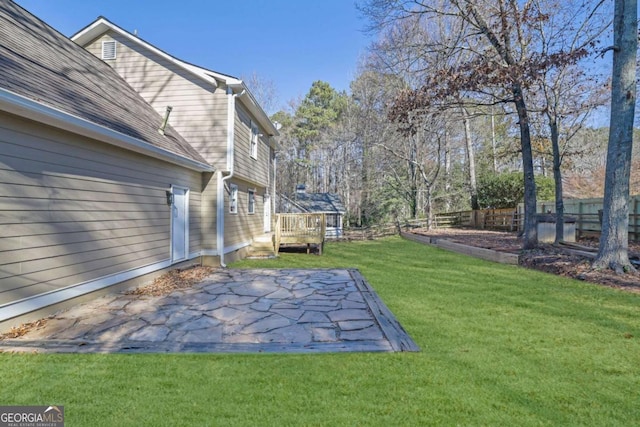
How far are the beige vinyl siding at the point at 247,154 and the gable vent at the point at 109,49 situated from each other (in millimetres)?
3585

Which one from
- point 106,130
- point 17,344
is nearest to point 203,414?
point 17,344

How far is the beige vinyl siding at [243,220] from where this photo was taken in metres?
9.00

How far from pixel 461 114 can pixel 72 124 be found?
19501 millimetres

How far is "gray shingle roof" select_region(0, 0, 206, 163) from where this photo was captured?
4.27m

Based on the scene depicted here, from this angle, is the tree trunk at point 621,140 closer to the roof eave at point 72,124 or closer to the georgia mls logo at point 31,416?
the georgia mls logo at point 31,416

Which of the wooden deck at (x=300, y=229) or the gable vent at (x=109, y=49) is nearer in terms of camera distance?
the gable vent at (x=109, y=49)

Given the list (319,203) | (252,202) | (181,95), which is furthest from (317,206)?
(181,95)

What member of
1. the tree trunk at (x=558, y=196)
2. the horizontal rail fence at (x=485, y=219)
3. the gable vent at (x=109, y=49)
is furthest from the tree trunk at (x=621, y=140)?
the gable vent at (x=109, y=49)

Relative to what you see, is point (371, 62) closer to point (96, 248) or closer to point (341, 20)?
point (341, 20)

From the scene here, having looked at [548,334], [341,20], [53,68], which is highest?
[341,20]

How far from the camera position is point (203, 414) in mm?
2193

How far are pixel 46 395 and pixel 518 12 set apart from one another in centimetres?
1171

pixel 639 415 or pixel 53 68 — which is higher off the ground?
pixel 53 68

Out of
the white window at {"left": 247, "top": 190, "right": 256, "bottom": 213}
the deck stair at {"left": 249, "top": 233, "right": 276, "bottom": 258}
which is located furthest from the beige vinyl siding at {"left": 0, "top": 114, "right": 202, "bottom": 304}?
the white window at {"left": 247, "top": 190, "right": 256, "bottom": 213}
